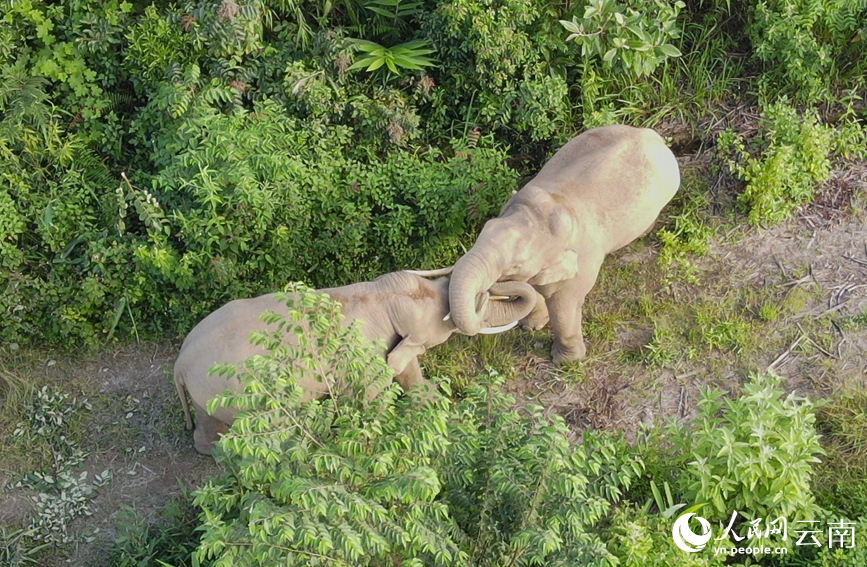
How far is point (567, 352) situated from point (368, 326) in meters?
1.55

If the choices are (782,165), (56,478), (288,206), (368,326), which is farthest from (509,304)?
(56,478)

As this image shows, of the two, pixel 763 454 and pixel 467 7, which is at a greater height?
pixel 467 7

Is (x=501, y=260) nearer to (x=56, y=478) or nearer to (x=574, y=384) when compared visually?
(x=574, y=384)

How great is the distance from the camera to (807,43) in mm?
6707

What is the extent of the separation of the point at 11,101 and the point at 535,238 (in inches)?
156

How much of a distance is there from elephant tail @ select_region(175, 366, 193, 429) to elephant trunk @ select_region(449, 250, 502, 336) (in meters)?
1.63

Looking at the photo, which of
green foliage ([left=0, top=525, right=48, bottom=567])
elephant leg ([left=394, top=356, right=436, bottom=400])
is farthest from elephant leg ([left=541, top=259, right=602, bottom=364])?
green foliage ([left=0, top=525, right=48, bottom=567])

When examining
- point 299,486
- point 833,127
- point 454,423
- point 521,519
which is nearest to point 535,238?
point 454,423

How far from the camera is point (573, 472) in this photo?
414 centimetres

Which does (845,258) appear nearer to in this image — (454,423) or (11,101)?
(454,423)

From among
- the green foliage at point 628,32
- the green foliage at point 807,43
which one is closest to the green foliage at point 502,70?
the green foliage at point 628,32

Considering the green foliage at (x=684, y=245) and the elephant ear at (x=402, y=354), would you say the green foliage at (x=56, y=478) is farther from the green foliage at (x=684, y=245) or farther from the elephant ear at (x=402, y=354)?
the green foliage at (x=684, y=245)

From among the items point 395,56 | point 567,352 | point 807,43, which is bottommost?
point 567,352

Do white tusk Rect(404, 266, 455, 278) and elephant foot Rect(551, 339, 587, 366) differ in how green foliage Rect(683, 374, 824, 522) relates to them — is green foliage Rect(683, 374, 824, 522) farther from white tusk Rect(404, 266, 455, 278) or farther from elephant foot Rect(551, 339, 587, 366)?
white tusk Rect(404, 266, 455, 278)
